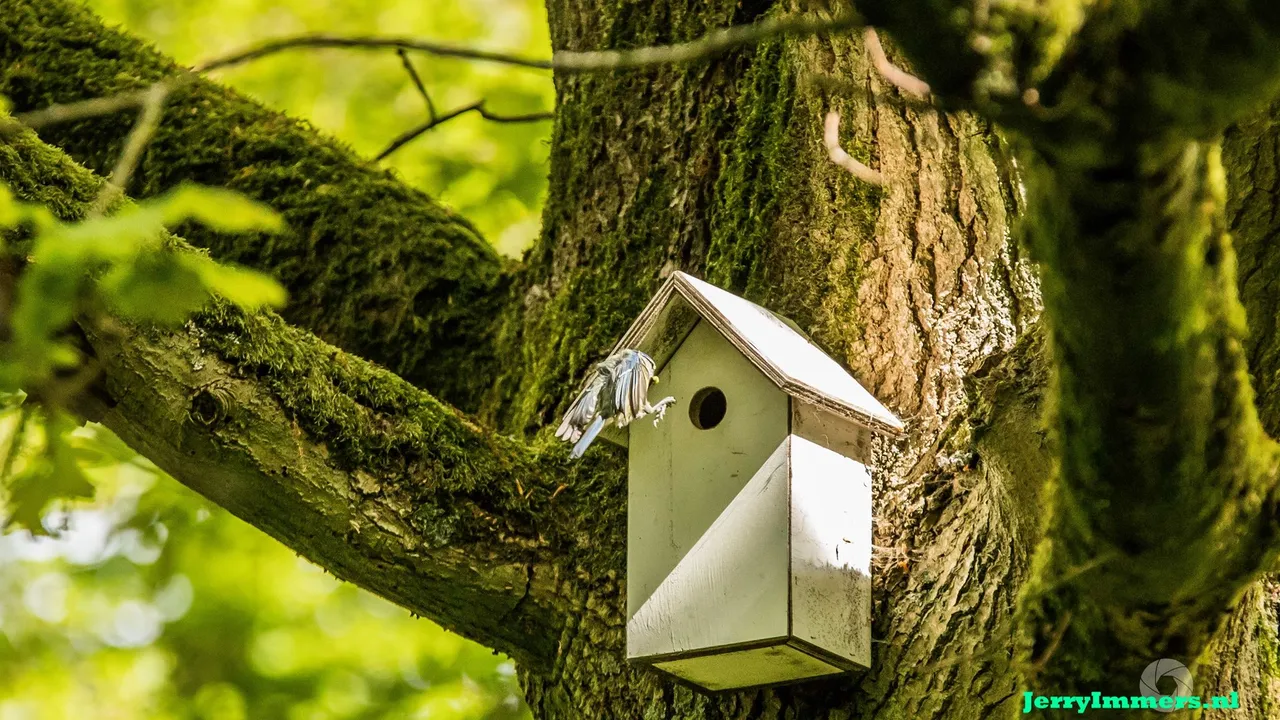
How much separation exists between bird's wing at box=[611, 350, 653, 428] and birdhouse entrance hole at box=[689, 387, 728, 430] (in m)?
0.09

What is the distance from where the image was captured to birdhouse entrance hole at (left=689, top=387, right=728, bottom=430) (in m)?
2.13

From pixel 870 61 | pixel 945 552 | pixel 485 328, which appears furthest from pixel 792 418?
pixel 485 328

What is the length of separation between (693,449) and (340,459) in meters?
0.56

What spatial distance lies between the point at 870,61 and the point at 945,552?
0.94m

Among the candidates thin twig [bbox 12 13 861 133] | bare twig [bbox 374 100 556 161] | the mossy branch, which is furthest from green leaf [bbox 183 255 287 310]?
bare twig [bbox 374 100 556 161]

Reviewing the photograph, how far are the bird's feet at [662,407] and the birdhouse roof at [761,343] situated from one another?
90 millimetres

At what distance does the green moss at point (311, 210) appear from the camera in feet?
9.15

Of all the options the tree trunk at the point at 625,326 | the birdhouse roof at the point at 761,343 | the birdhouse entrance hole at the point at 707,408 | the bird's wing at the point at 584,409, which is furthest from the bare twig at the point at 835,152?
the bird's wing at the point at 584,409

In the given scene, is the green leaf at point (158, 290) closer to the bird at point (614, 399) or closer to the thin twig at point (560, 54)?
the thin twig at point (560, 54)

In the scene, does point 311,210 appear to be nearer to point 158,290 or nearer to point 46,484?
point 46,484

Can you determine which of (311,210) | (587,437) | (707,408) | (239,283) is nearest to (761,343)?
(707,408)

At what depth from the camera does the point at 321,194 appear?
9.29 ft

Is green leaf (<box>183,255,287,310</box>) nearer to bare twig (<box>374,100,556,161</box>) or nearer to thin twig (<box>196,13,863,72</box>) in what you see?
thin twig (<box>196,13,863,72</box>)

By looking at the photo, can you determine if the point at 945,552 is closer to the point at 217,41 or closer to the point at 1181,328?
the point at 1181,328
